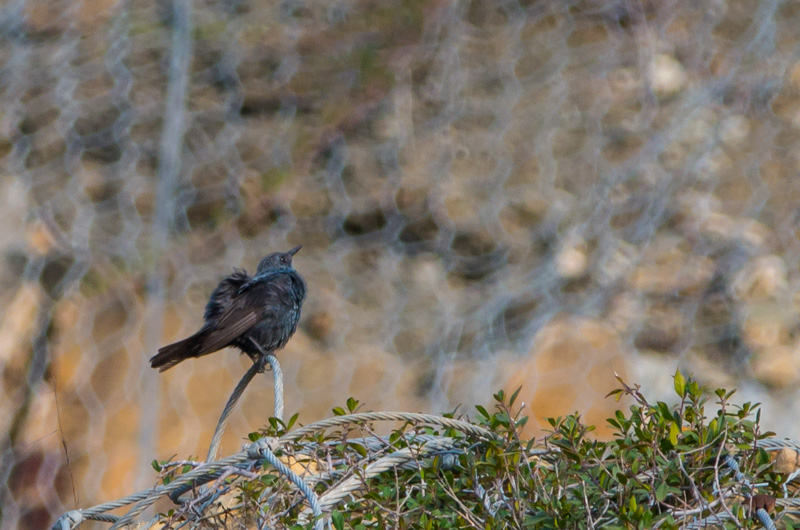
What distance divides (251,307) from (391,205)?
3.06ft

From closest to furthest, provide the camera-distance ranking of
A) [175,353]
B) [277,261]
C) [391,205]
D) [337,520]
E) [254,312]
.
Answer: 1. [337,520]
2. [175,353]
3. [254,312]
4. [277,261]
5. [391,205]

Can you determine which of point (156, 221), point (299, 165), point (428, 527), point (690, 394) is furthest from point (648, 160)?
point (428, 527)

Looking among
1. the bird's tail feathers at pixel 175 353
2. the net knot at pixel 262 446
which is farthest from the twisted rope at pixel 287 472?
the bird's tail feathers at pixel 175 353

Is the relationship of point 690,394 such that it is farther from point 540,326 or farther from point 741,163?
point 741,163

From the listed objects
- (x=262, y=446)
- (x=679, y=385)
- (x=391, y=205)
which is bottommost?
(x=391, y=205)

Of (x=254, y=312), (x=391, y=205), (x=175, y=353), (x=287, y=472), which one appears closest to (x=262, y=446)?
(x=287, y=472)

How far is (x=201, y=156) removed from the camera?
259cm

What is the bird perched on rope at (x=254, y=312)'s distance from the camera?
161 cm

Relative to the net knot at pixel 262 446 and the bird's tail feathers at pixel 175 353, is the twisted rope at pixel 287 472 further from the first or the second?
the bird's tail feathers at pixel 175 353

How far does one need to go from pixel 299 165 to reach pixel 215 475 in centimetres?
190

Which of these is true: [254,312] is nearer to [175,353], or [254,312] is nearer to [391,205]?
[175,353]

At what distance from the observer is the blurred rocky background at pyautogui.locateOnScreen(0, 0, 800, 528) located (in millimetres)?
2186

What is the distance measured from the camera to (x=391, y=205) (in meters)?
2.55

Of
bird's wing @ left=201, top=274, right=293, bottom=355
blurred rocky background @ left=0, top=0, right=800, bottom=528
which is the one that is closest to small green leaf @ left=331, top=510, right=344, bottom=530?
bird's wing @ left=201, top=274, right=293, bottom=355
